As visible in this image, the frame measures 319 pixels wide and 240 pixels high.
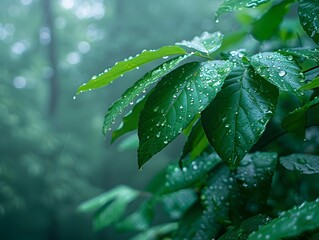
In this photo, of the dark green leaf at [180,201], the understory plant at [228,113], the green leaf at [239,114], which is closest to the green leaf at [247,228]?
the understory plant at [228,113]

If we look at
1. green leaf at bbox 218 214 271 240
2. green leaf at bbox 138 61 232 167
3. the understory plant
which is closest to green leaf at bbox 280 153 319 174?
the understory plant

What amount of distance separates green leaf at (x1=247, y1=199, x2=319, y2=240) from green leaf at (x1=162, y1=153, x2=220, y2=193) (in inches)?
13.0

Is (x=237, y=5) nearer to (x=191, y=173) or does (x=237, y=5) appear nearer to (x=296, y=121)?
(x=296, y=121)

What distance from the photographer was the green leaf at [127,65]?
48 cm

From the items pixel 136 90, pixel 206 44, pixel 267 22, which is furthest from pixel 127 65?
pixel 267 22

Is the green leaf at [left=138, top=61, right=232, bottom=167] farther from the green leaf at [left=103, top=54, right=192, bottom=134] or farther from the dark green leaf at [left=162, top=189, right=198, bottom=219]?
the dark green leaf at [left=162, top=189, right=198, bottom=219]

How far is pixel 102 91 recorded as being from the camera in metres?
10.5

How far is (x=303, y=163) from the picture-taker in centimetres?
60

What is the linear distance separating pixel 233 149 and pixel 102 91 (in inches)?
404

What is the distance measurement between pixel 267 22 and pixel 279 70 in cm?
36

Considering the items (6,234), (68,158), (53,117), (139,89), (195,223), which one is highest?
(53,117)

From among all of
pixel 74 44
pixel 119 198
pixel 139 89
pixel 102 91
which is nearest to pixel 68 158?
pixel 102 91

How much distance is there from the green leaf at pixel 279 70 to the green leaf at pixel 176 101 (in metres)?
0.04

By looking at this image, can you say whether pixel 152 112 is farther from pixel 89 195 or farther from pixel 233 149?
pixel 89 195
